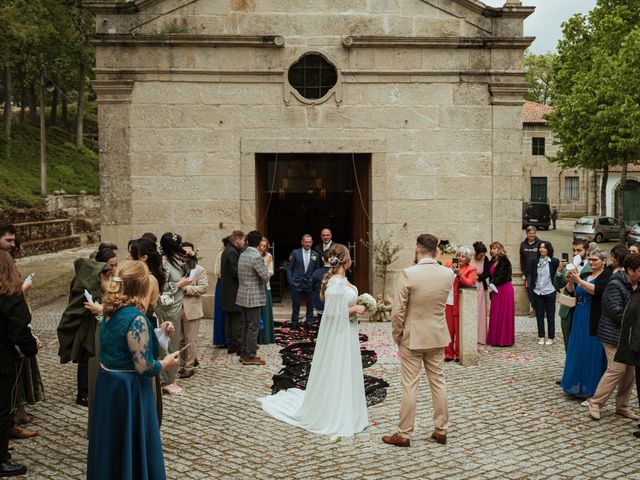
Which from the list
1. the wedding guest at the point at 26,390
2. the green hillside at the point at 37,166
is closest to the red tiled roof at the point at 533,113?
the green hillside at the point at 37,166

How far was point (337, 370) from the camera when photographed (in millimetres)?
6805

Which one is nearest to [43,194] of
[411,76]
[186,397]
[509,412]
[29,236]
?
[29,236]

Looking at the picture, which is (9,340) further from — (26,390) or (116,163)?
(116,163)

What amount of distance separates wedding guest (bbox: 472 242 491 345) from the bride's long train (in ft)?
6.24

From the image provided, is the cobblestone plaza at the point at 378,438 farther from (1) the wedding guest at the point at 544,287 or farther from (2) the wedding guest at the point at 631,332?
(1) the wedding guest at the point at 544,287

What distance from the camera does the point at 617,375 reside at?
22.9ft

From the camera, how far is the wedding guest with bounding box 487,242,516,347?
35.5 ft

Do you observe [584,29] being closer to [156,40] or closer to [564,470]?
[156,40]

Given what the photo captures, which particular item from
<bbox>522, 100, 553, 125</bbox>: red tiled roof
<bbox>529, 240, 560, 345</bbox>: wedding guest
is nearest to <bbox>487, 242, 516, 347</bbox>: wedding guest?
<bbox>529, 240, 560, 345</bbox>: wedding guest

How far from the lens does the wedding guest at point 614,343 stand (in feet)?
22.7

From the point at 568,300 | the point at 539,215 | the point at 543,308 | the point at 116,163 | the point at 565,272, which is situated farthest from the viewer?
the point at 539,215

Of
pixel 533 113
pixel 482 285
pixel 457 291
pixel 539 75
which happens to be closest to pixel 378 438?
Result: pixel 457 291

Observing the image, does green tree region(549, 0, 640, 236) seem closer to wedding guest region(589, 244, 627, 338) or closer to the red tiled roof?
the red tiled roof

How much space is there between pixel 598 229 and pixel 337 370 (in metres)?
29.9
